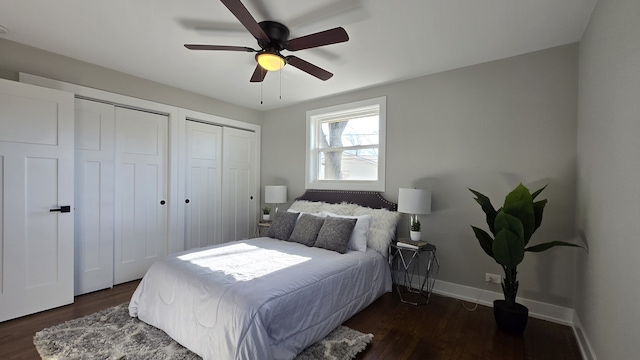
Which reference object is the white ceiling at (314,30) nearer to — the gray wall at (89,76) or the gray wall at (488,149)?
the gray wall at (89,76)

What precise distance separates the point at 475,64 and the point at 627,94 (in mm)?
1717

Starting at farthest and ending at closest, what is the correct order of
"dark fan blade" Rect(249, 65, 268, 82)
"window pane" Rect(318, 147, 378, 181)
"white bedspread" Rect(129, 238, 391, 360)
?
"window pane" Rect(318, 147, 378, 181)
"dark fan blade" Rect(249, 65, 268, 82)
"white bedspread" Rect(129, 238, 391, 360)

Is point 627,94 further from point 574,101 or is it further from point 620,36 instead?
point 574,101

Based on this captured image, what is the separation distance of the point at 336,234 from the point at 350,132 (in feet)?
5.63

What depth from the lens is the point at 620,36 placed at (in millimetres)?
1488

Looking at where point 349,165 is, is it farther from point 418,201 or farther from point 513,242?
point 513,242

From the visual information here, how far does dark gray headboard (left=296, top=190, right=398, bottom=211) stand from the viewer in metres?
3.47

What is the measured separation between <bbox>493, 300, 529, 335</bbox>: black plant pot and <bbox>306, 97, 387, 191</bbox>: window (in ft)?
5.73

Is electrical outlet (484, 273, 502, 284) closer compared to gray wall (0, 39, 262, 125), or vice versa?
gray wall (0, 39, 262, 125)

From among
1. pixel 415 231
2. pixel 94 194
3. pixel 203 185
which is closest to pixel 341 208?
pixel 415 231

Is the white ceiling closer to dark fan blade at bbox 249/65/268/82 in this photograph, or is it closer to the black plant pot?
dark fan blade at bbox 249/65/268/82

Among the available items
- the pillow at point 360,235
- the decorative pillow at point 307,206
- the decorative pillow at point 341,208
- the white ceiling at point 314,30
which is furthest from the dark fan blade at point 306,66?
the decorative pillow at point 307,206

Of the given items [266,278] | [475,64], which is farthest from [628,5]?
[266,278]

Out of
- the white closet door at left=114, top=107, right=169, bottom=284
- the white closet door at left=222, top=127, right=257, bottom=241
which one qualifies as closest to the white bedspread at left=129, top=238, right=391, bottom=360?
the white closet door at left=114, top=107, right=169, bottom=284
